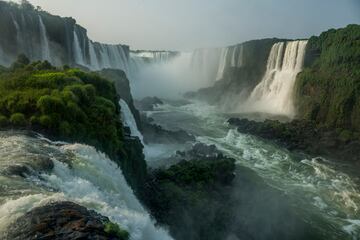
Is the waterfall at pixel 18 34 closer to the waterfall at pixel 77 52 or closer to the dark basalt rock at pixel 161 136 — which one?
the waterfall at pixel 77 52

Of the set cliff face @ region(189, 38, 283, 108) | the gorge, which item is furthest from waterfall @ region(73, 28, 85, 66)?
cliff face @ region(189, 38, 283, 108)

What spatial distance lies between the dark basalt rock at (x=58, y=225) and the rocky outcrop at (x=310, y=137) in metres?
31.1

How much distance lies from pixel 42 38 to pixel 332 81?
3266cm

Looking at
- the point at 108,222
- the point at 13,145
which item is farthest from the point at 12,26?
the point at 108,222

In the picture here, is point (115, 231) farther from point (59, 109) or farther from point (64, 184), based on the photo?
point (59, 109)

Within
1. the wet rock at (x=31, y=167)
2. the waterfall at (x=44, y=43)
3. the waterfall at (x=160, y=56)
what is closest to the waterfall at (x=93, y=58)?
the waterfall at (x=44, y=43)

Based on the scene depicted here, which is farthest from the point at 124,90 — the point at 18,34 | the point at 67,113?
the point at 67,113

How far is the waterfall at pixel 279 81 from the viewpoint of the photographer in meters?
52.3

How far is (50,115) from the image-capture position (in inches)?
642

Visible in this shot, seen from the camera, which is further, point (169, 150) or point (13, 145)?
point (169, 150)

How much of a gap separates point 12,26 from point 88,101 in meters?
27.4

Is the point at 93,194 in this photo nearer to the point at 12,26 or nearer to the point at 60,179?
the point at 60,179

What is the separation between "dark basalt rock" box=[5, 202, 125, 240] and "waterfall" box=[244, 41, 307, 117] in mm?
44202

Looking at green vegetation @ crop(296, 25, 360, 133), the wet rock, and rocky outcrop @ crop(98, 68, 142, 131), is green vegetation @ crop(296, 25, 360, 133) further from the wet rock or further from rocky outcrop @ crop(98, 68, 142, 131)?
the wet rock
